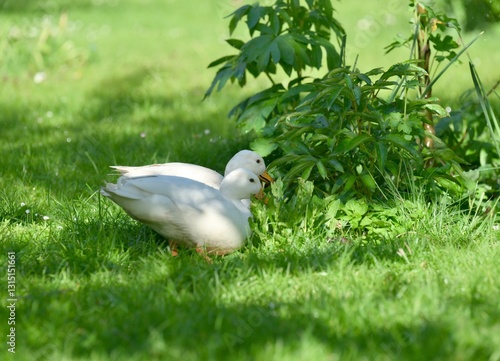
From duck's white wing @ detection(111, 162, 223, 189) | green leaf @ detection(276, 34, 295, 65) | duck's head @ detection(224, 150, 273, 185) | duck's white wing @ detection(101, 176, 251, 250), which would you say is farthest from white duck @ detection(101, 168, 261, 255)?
green leaf @ detection(276, 34, 295, 65)

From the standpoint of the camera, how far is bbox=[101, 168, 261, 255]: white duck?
118 inches

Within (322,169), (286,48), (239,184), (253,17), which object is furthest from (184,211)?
(253,17)

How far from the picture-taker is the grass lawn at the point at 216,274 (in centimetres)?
227

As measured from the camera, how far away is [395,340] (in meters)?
2.27

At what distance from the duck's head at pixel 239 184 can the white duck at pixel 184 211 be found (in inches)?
5.6

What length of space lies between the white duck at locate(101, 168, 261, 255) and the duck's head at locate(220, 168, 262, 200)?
14 cm

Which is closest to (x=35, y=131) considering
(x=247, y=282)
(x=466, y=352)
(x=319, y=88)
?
(x=319, y=88)

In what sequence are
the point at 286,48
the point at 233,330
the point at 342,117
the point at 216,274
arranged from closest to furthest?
the point at 233,330, the point at 216,274, the point at 342,117, the point at 286,48

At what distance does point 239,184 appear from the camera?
3.25 meters

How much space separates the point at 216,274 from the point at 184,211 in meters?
0.35

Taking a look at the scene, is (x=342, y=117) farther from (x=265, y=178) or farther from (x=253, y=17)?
(x=253, y=17)

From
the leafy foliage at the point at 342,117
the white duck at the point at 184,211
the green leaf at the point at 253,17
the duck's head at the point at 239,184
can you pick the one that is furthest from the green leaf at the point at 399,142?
the green leaf at the point at 253,17

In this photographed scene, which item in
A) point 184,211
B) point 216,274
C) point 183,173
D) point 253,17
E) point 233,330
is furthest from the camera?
point 253,17

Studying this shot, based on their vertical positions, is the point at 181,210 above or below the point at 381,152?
below
